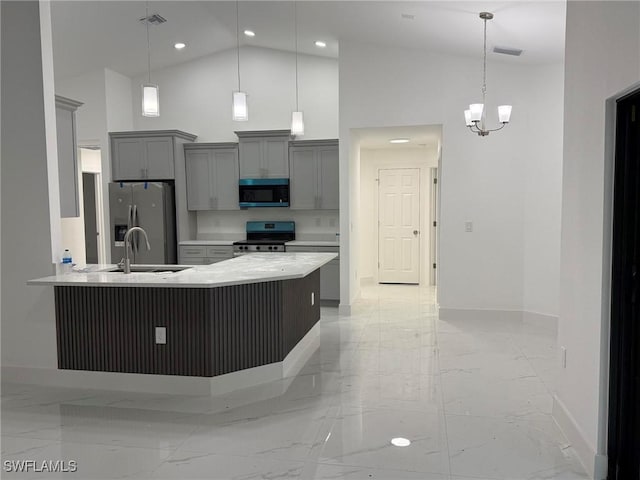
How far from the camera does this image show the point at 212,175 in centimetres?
682

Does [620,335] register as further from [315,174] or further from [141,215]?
[141,215]

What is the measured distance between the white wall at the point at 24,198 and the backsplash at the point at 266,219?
365cm

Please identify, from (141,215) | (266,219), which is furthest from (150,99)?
(266,219)

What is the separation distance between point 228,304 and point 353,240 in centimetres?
315

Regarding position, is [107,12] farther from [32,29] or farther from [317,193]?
[317,193]

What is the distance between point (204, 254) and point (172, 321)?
11.1 ft

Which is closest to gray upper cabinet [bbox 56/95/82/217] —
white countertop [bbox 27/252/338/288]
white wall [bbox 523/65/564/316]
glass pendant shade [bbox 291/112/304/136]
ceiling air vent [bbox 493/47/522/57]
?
white countertop [bbox 27/252/338/288]

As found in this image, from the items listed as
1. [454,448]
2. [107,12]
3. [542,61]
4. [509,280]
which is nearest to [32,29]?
[107,12]

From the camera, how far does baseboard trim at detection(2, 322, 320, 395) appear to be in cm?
339

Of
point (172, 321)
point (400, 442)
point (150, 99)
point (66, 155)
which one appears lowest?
point (400, 442)

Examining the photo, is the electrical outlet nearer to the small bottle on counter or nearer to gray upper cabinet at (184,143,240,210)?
the small bottle on counter

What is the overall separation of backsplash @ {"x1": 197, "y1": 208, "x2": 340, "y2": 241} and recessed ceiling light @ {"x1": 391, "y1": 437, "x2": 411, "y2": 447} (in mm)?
4308

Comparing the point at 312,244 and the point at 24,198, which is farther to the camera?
the point at 312,244

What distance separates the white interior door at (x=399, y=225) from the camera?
26.2 ft
